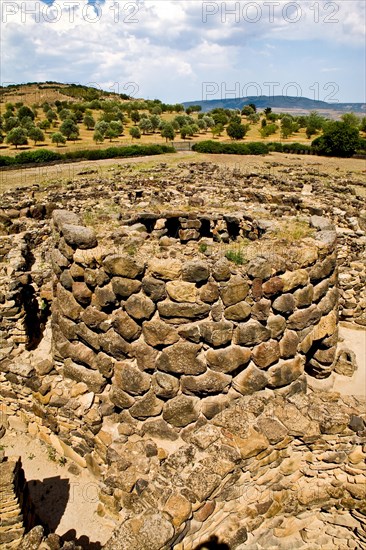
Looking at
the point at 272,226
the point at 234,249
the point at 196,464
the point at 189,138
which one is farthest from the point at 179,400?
the point at 189,138

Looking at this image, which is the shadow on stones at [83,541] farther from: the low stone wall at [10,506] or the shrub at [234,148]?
the shrub at [234,148]

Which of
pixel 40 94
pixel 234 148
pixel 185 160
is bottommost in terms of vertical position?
pixel 185 160

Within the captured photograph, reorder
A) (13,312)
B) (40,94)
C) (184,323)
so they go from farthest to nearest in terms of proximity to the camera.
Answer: (40,94)
(13,312)
(184,323)

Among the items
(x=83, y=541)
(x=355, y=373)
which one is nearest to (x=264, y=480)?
(x=83, y=541)

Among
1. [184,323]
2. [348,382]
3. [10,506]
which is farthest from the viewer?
[348,382]

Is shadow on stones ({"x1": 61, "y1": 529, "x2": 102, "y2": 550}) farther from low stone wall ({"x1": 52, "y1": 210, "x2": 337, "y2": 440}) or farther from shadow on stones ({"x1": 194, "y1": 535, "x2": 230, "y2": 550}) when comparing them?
low stone wall ({"x1": 52, "y1": 210, "x2": 337, "y2": 440})

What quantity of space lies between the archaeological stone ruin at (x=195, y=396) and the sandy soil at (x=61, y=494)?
22cm

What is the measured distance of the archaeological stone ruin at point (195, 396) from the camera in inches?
238

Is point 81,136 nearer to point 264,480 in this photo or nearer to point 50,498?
point 50,498

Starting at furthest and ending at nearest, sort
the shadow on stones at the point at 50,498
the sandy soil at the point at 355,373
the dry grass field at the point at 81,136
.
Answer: the dry grass field at the point at 81,136
the sandy soil at the point at 355,373
the shadow on stones at the point at 50,498

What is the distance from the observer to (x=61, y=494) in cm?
779

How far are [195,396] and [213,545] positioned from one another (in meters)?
2.29

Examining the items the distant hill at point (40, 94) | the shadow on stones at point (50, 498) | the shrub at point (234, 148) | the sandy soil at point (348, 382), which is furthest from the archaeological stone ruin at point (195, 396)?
the distant hill at point (40, 94)

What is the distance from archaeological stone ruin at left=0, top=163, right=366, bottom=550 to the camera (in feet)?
19.8
